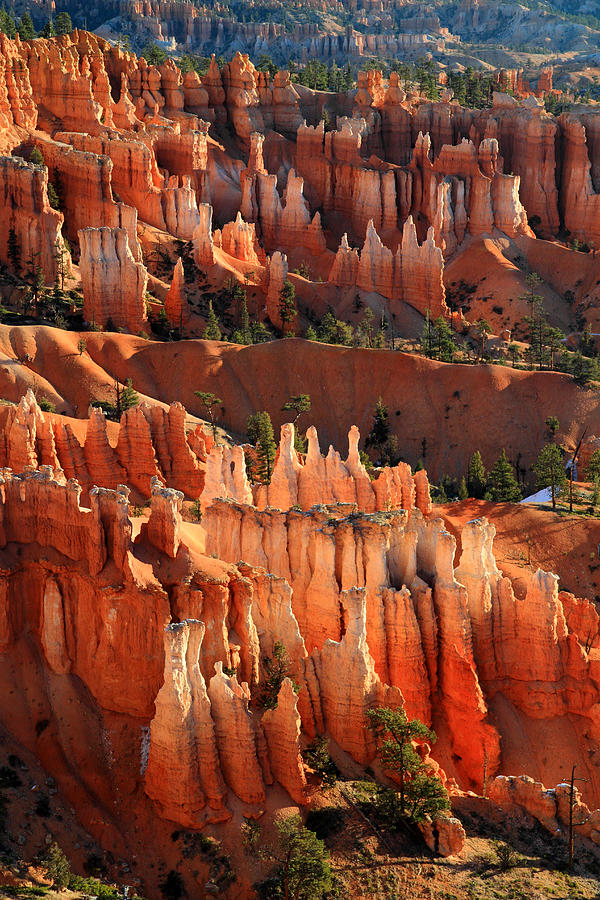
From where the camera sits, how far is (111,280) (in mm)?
110688

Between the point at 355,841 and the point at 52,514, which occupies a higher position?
the point at 52,514

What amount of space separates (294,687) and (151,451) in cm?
3403

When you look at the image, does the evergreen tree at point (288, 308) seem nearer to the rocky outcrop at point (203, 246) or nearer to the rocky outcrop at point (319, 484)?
the rocky outcrop at point (203, 246)

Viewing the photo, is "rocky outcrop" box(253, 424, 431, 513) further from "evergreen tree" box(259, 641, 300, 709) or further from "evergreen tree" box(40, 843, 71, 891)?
"evergreen tree" box(40, 843, 71, 891)

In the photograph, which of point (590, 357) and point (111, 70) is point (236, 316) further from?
point (111, 70)

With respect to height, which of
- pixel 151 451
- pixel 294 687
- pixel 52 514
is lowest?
pixel 151 451

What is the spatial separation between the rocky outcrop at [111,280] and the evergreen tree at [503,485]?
106 ft

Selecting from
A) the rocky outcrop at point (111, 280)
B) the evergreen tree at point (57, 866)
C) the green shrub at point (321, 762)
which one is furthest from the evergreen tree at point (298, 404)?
the evergreen tree at point (57, 866)

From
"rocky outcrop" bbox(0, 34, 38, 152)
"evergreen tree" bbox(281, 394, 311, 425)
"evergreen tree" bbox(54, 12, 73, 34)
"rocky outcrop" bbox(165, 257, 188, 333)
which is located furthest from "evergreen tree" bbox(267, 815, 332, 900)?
"evergreen tree" bbox(54, 12, 73, 34)

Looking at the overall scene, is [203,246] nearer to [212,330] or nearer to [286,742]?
[212,330]

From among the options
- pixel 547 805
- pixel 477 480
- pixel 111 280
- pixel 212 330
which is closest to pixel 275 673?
pixel 547 805

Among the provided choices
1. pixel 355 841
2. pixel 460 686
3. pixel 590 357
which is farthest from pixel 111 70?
pixel 355 841

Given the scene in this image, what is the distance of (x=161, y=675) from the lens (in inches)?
1981

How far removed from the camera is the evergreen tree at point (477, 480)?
95938 millimetres
